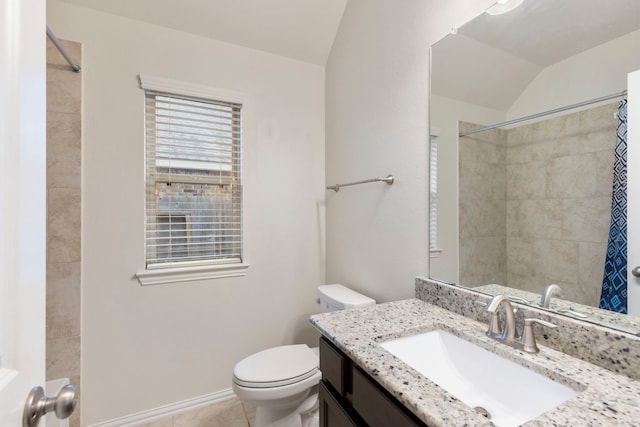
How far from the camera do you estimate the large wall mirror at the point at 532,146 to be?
774 millimetres

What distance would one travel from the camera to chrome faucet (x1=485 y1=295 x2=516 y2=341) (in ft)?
2.67

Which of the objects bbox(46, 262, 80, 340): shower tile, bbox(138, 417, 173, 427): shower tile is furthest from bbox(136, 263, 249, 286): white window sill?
bbox(138, 417, 173, 427): shower tile

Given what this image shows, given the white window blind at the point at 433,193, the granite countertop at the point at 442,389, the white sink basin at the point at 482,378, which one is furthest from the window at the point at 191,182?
the white sink basin at the point at 482,378

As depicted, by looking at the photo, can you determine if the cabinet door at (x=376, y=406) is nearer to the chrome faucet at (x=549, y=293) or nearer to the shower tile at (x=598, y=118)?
the chrome faucet at (x=549, y=293)

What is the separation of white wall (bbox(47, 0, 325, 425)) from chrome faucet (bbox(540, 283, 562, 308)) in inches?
57.7

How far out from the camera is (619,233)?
29.3 inches

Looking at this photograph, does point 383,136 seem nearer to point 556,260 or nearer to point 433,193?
point 433,193

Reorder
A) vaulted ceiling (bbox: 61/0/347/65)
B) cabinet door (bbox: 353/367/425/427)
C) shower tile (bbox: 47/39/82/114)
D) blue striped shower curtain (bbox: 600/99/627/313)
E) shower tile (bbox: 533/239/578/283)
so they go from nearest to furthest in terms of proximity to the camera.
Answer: cabinet door (bbox: 353/367/425/427)
blue striped shower curtain (bbox: 600/99/627/313)
shower tile (bbox: 533/239/578/283)
shower tile (bbox: 47/39/82/114)
vaulted ceiling (bbox: 61/0/347/65)

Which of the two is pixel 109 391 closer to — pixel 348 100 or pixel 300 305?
pixel 300 305

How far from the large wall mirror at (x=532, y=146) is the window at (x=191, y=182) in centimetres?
130

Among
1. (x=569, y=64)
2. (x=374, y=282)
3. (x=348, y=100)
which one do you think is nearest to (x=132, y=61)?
(x=348, y=100)

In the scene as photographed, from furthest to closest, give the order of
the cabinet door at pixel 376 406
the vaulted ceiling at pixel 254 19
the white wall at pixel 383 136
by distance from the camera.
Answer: the vaulted ceiling at pixel 254 19 → the white wall at pixel 383 136 → the cabinet door at pixel 376 406
